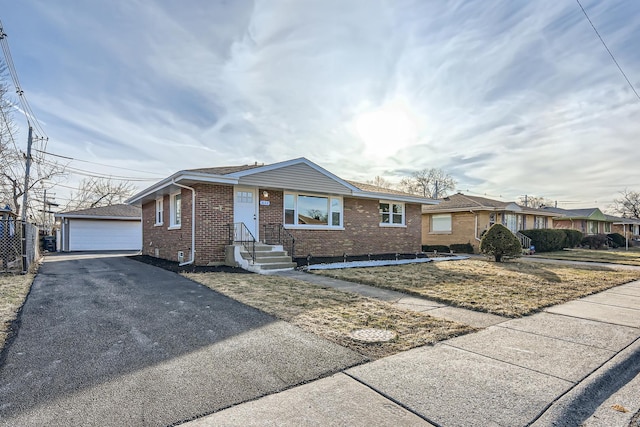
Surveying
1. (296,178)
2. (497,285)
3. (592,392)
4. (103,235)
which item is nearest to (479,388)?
(592,392)

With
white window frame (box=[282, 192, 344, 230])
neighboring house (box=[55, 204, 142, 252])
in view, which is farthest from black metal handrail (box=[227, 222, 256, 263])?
neighboring house (box=[55, 204, 142, 252])

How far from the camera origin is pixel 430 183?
50500 millimetres

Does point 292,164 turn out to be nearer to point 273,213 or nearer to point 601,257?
point 273,213

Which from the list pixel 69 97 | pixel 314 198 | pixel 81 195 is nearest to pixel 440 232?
pixel 314 198

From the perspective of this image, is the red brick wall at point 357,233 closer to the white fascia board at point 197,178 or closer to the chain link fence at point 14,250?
the white fascia board at point 197,178

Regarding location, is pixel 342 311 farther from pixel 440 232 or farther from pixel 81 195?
pixel 81 195

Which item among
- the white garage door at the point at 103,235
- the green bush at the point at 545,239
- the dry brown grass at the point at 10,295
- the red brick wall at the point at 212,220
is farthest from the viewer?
the white garage door at the point at 103,235

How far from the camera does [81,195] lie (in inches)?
1639

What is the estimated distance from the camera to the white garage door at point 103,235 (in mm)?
22891

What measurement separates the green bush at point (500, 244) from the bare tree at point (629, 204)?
2225 inches

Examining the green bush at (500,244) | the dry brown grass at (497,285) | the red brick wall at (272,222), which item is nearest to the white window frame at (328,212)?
the red brick wall at (272,222)

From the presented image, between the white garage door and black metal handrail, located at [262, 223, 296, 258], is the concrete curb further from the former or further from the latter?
A: the white garage door

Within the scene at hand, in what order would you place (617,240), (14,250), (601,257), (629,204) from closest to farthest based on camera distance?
(14,250) < (601,257) < (617,240) < (629,204)

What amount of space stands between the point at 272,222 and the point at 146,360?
9.28 metres
